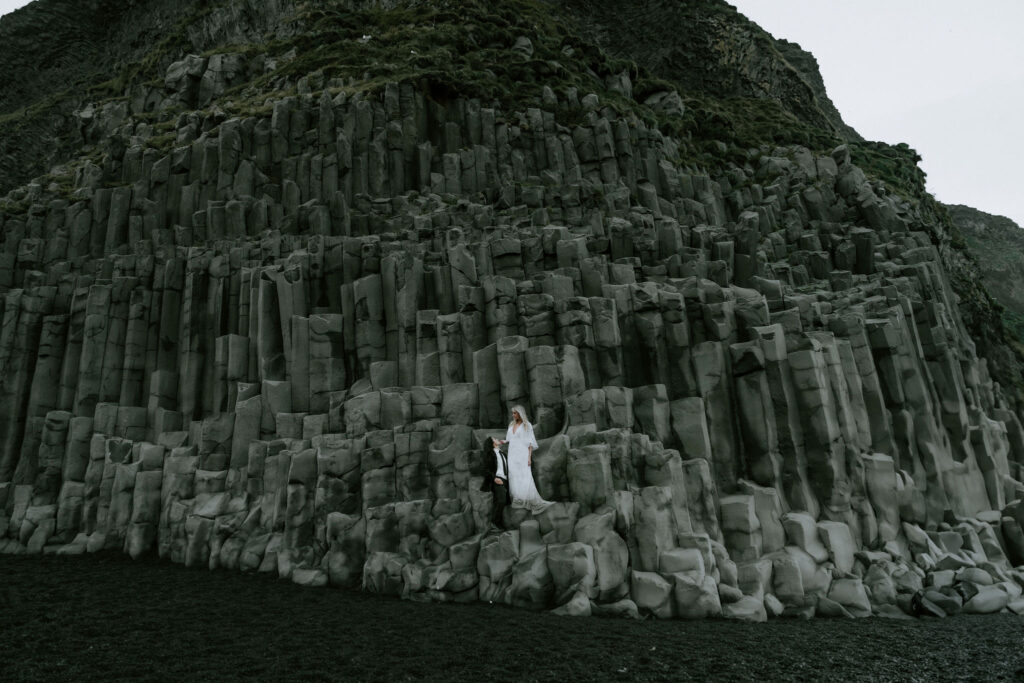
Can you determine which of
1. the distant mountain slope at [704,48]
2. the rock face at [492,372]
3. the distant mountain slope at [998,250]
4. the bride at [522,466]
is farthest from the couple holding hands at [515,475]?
the distant mountain slope at [998,250]

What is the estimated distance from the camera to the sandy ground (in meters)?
9.49

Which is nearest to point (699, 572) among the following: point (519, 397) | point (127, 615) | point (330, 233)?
point (519, 397)

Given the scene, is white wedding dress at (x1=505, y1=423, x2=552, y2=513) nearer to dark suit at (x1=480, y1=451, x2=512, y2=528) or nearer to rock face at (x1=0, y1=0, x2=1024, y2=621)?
dark suit at (x1=480, y1=451, x2=512, y2=528)

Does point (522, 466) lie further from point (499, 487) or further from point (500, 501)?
point (500, 501)

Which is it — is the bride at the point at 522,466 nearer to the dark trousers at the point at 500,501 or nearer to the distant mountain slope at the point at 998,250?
the dark trousers at the point at 500,501

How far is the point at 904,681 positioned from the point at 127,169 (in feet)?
104

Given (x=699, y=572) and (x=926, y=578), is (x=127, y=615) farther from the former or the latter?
(x=926, y=578)

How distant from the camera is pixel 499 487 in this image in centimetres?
1488

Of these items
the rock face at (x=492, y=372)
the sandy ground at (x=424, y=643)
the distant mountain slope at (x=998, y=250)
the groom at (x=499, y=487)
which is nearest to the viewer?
the sandy ground at (x=424, y=643)

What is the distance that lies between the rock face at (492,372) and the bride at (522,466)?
0.33 m

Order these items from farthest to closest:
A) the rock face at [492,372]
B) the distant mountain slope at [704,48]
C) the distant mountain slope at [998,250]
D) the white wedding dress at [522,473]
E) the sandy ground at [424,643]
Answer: the distant mountain slope at [998,250] < the distant mountain slope at [704,48] < the rock face at [492,372] < the white wedding dress at [522,473] < the sandy ground at [424,643]

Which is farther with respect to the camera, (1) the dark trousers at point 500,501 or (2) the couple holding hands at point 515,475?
(1) the dark trousers at point 500,501

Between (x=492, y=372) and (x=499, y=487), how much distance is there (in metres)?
3.49

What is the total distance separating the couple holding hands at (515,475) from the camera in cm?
1445
